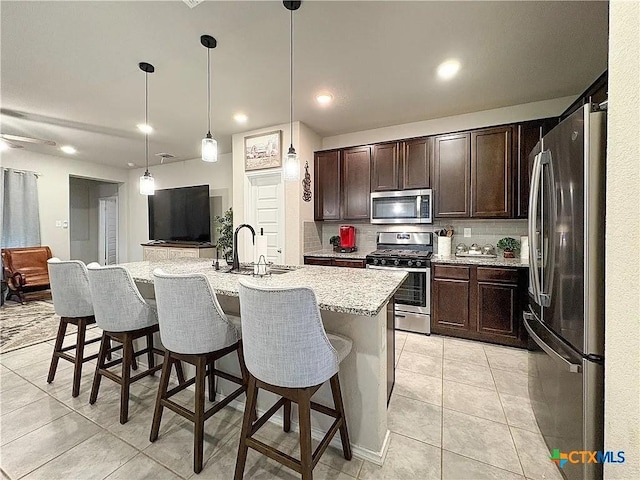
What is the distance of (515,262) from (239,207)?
3686 millimetres

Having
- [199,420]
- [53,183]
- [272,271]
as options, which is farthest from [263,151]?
[53,183]

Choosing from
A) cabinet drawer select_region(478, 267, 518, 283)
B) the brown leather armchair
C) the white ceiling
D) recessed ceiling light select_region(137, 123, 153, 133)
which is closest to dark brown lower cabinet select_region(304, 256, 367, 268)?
cabinet drawer select_region(478, 267, 518, 283)

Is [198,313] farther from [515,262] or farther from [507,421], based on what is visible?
[515,262]

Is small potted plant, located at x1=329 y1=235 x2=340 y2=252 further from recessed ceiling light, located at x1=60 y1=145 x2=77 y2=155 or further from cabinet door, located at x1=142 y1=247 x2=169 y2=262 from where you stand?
recessed ceiling light, located at x1=60 y1=145 x2=77 y2=155

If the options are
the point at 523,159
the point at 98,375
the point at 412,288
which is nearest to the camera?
the point at 98,375

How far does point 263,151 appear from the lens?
402 centimetres

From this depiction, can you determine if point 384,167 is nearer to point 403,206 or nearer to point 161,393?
point 403,206

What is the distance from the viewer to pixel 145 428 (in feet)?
5.66

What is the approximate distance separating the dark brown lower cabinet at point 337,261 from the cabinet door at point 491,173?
1.47 meters

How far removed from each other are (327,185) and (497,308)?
104 inches

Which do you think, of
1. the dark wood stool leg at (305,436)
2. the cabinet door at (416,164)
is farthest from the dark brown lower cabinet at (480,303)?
the dark wood stool leg at (305,436)

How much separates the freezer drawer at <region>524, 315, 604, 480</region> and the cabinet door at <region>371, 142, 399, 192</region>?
7.70 feet

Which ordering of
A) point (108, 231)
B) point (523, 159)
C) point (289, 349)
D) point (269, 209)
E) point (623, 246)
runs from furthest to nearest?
1. point (108, 231)
2. point (269, 209)
3. point (523, 159)
4. point (289, 349)
5. point (623, 246)

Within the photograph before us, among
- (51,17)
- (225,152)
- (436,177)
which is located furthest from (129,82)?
(436,177)
